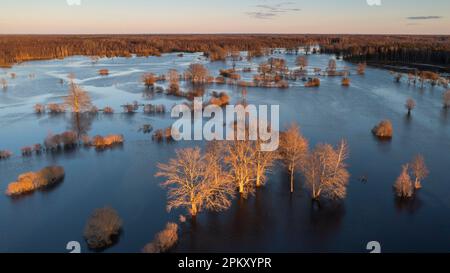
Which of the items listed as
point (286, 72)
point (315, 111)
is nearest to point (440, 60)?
point (286, 72)

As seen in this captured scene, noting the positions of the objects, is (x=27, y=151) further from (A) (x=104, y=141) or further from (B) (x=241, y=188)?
(B) (x=241, y=188)

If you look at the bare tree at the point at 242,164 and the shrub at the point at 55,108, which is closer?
the bare tree at the point at 242,164

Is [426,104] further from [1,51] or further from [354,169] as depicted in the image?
[1,51]

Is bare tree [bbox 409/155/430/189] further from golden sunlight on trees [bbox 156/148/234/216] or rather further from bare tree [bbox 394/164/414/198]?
golden sunlight on trees [bbox 156/148/234/216]


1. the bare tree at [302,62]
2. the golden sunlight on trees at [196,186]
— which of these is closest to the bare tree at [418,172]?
the golden sunlight on trees at [196,186]

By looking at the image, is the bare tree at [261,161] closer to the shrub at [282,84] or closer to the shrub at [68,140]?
the shrub at [68,140]

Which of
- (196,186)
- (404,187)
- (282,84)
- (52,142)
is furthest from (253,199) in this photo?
(282,84)
